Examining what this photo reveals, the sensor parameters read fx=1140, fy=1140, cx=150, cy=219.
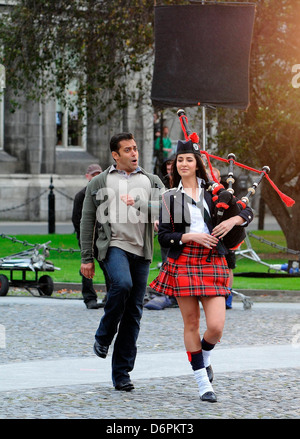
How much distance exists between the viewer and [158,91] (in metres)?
15.8

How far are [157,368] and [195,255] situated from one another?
1.65 m

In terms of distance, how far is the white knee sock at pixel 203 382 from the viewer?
7.44 m

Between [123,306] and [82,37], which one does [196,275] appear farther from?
[82,37]

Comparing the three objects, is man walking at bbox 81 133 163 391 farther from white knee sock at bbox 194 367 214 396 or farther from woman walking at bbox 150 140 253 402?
white knee sock at bbox 194 367 214 396

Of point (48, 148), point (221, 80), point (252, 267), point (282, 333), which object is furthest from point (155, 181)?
point (48, 148)

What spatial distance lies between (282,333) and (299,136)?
404 inches

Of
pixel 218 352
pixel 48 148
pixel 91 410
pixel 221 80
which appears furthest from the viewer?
pixel 48 148

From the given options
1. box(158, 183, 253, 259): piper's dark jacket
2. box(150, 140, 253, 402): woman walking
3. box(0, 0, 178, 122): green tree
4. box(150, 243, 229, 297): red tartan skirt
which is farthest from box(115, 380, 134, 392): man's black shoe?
box(0, 0, 178, 122): green tree

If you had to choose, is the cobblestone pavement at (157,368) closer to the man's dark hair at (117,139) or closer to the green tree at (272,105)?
the man's dark hair at (117,139)

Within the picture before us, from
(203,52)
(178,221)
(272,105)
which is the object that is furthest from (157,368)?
(272,105)

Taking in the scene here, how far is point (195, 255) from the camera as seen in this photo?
757 cm

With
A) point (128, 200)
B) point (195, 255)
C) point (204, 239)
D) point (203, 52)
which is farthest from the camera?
point (203, 52)
